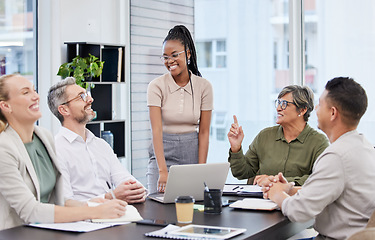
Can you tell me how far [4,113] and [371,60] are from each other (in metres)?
3.05

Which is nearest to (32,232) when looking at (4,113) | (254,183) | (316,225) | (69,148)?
(4,113)

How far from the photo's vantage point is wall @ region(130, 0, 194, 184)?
221 inches

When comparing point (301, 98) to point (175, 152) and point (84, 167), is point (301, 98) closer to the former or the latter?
point (175, 152)

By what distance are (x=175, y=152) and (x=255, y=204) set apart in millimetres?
1095

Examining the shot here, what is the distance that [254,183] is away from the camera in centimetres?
311

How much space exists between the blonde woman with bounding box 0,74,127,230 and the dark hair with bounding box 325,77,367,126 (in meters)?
1.00

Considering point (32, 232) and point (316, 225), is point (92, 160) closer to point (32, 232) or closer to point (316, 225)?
point (32, 232)

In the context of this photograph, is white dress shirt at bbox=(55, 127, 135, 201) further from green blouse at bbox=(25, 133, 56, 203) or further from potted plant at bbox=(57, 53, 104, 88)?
potted plant at bbox=(57, 53, 104, 88)

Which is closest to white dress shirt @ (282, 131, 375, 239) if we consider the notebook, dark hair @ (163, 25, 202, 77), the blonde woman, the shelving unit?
the notebook

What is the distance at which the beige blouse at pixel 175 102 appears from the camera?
3533 mm

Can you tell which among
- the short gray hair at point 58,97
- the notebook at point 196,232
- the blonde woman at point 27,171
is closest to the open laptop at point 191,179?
the blonde woman at point 27,171

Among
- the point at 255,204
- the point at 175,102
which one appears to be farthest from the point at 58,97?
the point at 255,204

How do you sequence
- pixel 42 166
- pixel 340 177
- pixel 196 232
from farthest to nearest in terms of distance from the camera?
1. pixel 42 166
2. pixel 340 177
3. pixel 196 232

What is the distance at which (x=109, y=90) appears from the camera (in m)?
5.14
